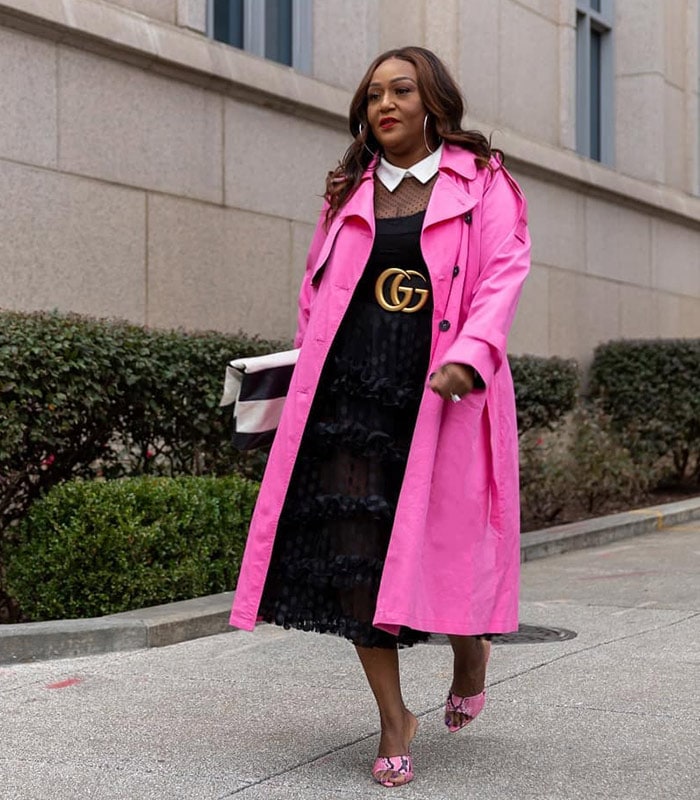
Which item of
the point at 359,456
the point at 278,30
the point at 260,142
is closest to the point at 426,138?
the point at 359,456

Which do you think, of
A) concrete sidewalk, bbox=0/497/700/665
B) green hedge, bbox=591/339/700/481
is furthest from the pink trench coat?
green hedge, bbox=591/339/700/481

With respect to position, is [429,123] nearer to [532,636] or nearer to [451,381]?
[451,381]

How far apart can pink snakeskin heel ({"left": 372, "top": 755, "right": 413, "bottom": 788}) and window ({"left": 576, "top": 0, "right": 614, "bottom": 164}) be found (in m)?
12.7

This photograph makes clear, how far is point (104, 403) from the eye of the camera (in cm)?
700

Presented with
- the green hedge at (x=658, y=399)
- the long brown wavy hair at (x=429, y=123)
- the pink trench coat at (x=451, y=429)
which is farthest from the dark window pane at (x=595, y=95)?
the pink trench coat at (x=451, y=429)

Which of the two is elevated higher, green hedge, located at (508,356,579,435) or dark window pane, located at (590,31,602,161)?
dark window pane, located at (590,31,602,161)

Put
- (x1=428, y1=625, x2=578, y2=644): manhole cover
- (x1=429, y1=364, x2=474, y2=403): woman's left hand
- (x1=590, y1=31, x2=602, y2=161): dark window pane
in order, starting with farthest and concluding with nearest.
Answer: (x1=590, y1=31, x2=602, y2=161): dark window pane
(x1=428, y1=625, x2=578, y2=644): manhole cover
(x1=429, y1=364, x2=474, y2=403): woman's left hand

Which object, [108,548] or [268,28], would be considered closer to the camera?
[108,548]

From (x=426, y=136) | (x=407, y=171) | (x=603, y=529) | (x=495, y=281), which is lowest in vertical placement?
(x=603, y=529)

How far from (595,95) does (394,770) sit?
44.3 feet

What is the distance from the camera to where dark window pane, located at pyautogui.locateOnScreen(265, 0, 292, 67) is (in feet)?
36.4

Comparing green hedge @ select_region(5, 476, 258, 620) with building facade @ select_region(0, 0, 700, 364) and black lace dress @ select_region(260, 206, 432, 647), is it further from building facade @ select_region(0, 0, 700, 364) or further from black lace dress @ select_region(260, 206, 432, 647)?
black lace dress @ select_region(260, 206, 432, 647)

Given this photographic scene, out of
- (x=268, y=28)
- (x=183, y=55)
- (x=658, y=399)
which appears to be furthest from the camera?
(x=658, y=399)

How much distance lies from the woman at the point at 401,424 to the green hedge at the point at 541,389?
6683 millimetres
